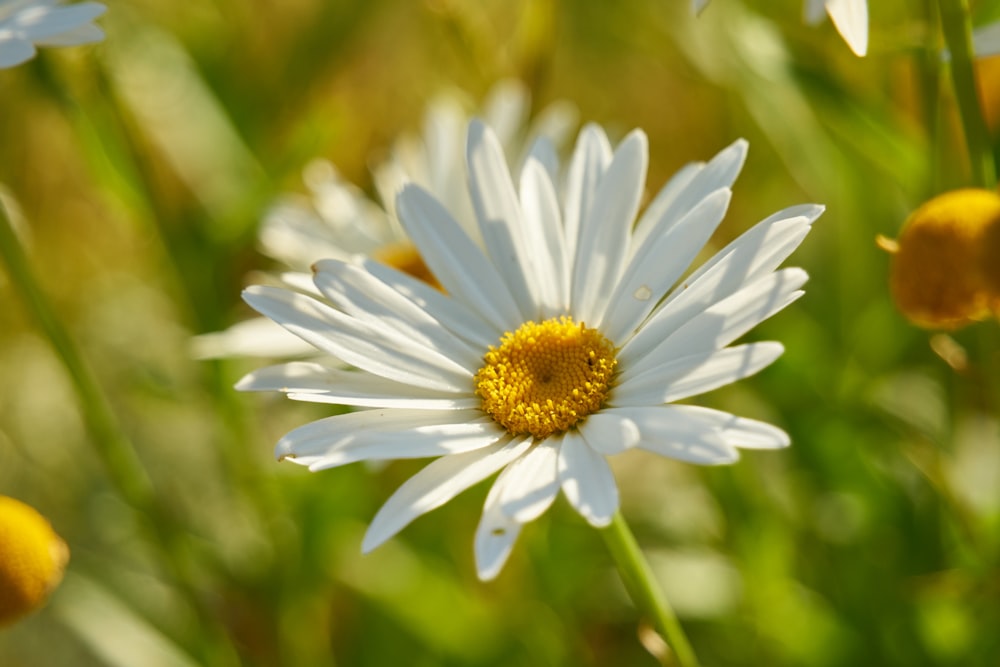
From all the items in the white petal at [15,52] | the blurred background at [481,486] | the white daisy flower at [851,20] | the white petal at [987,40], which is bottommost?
the blurred background at [481,486]

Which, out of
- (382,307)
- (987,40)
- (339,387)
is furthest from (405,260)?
(987,40)

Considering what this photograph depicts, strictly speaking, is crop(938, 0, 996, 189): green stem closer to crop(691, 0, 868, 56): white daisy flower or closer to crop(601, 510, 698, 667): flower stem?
crop(691, 0, 868, 56): white daisy flower

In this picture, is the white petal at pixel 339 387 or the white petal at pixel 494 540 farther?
the white petal at pixel 339 387

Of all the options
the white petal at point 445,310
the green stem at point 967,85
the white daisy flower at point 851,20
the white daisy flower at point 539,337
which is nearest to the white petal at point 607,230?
the white daisy flower at point 539,337

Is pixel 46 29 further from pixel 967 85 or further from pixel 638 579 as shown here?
pixel 967 85

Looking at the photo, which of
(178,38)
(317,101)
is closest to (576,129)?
(317,101)

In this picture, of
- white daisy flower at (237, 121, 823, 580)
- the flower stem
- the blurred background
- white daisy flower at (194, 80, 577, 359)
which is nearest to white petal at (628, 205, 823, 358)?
white daisy flower at (237, 121, 823, 580)

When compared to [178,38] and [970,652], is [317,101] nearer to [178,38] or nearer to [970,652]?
[178,38]

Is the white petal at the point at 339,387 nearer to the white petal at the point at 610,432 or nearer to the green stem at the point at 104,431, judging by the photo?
the white petal at the point at 610,432
